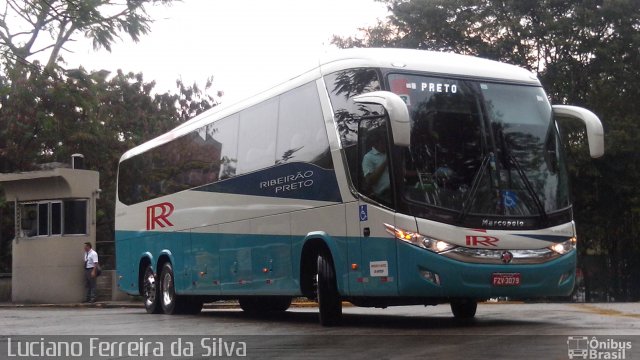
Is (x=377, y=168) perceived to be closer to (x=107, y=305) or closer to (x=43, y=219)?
(x=107, y=305)

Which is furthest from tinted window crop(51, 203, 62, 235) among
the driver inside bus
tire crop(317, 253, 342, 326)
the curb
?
the driver inside bus

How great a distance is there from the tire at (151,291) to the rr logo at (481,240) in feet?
32.0

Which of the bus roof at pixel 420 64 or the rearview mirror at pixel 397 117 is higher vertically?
the bus roof at pixel 420 64

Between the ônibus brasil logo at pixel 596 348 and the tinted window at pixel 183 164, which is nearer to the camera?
the ônibus brasil logo at pixel 596 348

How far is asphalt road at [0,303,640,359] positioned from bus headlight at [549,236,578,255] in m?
0.96

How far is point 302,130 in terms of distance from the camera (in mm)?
14523

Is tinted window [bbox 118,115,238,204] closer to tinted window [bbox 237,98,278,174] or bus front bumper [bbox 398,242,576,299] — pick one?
tinted window [bbox 237,98,278,174]

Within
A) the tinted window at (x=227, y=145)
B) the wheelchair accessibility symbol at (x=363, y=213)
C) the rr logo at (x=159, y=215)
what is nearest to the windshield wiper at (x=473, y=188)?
the wheelchair accessibility symbol at (x=363, y=213)

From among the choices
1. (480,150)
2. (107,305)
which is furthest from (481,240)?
(107,305)

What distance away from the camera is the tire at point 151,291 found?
2058cm

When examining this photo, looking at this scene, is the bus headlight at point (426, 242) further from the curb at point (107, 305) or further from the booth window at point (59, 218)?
the booth window at point (59, 218)

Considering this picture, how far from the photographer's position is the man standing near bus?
93.6 feet

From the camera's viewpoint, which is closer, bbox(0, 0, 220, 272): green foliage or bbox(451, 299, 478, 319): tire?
bbox(451, 299, 478, 319): tire

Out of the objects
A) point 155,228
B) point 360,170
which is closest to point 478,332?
point 360,170
